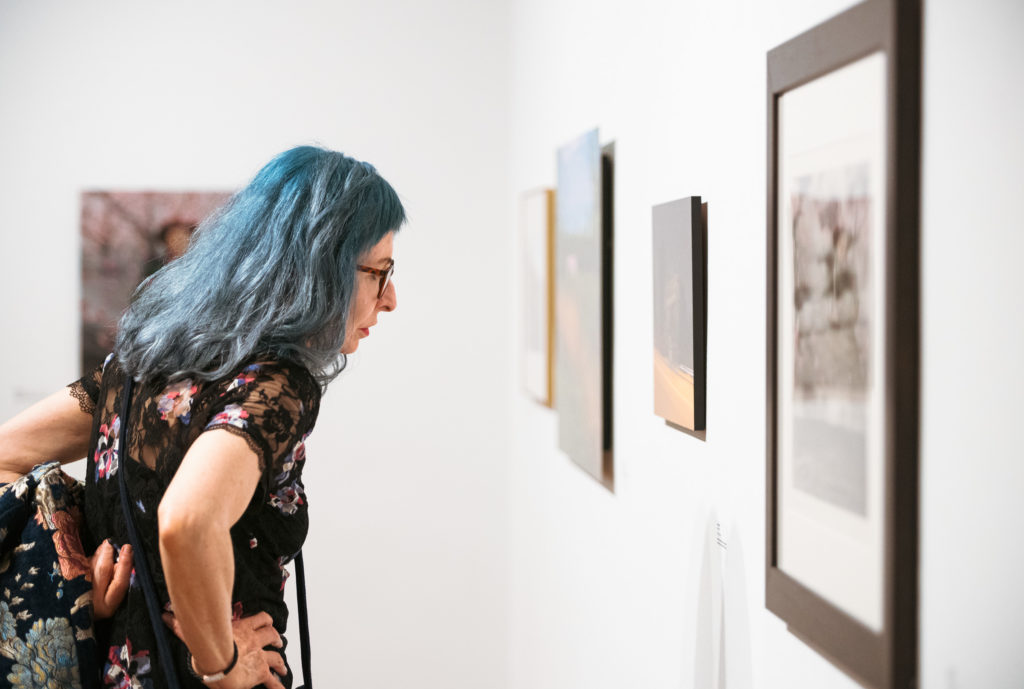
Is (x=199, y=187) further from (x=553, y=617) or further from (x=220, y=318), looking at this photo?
(x=220, y=318)

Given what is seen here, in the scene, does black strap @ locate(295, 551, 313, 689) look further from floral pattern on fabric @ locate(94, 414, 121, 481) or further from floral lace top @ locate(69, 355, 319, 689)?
floral pattern on fabric @ locate(94, 414, 121, 481)

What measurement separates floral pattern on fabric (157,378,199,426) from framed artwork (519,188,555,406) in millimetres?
1849

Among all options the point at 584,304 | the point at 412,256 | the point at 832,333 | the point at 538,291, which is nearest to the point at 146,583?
the point at 832,333

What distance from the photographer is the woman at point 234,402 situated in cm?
129

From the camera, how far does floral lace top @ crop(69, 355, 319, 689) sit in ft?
4.37

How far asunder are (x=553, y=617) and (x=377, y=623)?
1.39 meters

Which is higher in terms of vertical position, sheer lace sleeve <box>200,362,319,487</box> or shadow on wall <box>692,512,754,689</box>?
sheer lace sleeve <box>200,362,319,487</box>

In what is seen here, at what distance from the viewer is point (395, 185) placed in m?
4.20

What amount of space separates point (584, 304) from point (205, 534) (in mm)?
1525

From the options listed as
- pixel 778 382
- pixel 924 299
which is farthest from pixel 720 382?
pixel 924 299

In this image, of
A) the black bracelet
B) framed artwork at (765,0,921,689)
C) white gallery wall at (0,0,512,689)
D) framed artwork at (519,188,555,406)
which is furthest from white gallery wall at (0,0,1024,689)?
the black bracelet

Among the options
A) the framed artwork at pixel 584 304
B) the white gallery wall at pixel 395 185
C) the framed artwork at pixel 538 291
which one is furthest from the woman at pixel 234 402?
the white gallery wall at pixel 395 185

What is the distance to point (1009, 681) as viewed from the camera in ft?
2.88

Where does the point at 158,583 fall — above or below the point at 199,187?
below
